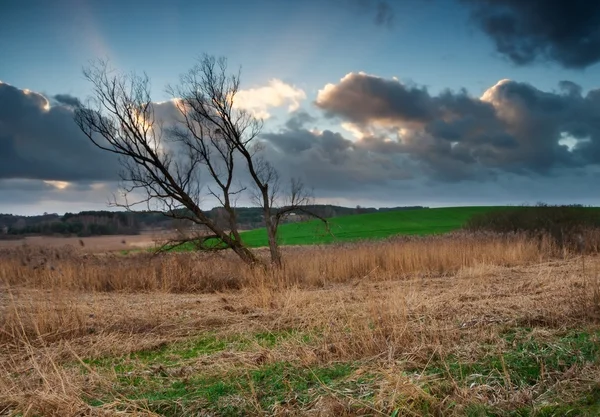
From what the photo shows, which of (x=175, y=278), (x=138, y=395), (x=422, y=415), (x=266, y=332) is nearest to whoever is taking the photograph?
(x=422, y=415)

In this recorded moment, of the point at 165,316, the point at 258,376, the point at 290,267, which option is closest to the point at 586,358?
the point at 258,376

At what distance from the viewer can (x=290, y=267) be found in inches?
616

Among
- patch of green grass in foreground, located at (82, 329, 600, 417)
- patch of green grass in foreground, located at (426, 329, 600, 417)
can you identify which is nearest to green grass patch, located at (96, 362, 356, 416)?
patch of green grass in foreground, located at (82, 329, 600, 417)

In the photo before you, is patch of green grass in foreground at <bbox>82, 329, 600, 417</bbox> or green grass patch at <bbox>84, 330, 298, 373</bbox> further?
green grass patch at <bbox>84, 330, 298, 373</bbox>

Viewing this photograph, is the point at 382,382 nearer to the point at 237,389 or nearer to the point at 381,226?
the point at 237,389

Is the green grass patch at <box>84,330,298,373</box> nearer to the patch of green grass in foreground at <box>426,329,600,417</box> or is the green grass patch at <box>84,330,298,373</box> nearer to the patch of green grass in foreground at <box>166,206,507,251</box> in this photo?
the patch of green grass in foreground at <box>426,329,600,417</box>

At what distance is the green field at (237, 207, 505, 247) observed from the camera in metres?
39.9

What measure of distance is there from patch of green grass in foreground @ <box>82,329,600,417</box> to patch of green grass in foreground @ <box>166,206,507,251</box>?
104ft

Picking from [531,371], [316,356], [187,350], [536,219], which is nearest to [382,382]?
[316,356]

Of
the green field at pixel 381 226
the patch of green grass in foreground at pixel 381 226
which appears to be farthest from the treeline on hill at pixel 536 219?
the green field at pixel 381 226

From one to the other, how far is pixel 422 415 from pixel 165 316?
19.2ft

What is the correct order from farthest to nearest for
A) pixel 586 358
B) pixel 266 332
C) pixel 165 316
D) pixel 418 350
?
pixel 165 316
pixel 266 332
pixel 418 350
pixel 586 358

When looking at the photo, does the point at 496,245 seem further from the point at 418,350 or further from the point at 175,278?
the point at 418,350

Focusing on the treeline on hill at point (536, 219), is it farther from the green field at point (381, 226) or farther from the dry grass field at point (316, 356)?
the dry grass field at point (316, 356)
